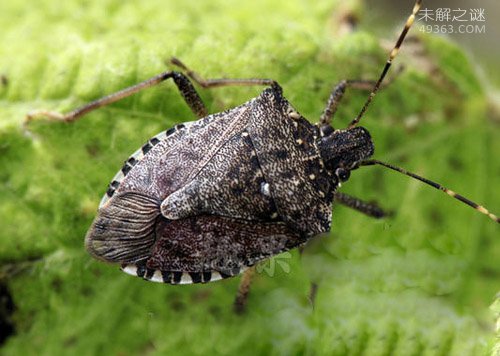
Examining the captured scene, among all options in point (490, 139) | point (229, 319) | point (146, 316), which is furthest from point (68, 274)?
point (490, 139)

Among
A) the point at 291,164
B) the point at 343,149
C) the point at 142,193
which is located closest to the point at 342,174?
the point at 343,149

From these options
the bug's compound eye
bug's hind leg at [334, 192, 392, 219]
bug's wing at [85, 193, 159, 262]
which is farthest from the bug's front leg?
bug's wing at [85, 193, 159, 262]

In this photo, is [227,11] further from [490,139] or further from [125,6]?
[490,139]

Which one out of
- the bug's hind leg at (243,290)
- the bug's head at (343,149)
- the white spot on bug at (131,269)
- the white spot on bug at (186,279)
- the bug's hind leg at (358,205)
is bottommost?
the white spot on bug at (131,269)

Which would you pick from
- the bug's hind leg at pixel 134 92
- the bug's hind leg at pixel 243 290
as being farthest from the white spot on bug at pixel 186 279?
the bug's hind leg at pixel 134 92

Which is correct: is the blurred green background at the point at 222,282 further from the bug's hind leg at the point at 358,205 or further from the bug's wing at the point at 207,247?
the bug's wing at the point at 207,247
